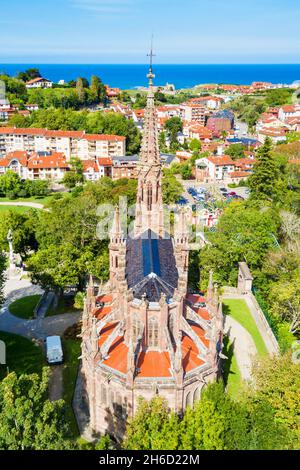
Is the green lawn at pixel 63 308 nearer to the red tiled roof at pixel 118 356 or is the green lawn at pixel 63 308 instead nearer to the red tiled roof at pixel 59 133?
the red tiled roof at pixel 118 356

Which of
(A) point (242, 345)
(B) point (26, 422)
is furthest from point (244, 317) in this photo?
(B) point (26, 422)

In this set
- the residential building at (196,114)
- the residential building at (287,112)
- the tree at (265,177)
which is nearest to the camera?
the tree at (265,177)

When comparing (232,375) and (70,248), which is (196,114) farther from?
(232,375)

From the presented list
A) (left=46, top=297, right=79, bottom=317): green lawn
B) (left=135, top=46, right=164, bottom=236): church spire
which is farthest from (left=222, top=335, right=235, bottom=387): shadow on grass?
(left=46, top=297, right=79, bottom=317): green lawn

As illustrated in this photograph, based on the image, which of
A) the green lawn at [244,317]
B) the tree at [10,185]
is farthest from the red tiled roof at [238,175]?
the green lawn at [244,317]

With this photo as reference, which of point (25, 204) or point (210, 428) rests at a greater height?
point (210, 428)

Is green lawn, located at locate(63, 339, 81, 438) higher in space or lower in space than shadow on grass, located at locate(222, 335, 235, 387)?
lower

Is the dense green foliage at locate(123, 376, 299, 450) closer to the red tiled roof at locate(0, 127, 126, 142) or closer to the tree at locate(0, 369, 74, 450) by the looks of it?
the tree at locate(0, 369, 74, 450)
